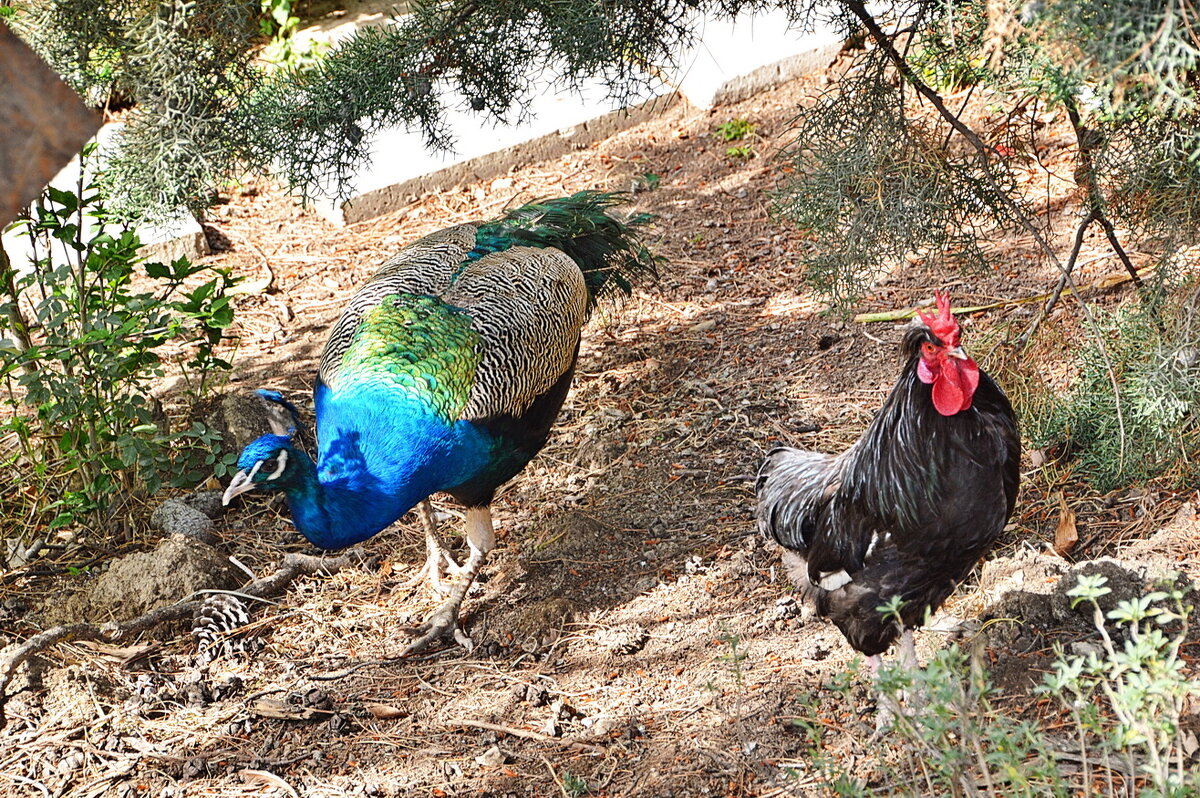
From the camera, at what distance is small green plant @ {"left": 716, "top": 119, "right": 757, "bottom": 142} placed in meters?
7.59

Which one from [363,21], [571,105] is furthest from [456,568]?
[363,21]

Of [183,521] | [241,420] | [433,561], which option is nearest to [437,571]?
[433,561]

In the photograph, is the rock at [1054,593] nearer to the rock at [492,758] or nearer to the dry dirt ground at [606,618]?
the dry dirt ground at [606,618]

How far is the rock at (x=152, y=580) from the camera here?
14.6ft

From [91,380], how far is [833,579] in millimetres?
3352

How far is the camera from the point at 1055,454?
14.7 feet

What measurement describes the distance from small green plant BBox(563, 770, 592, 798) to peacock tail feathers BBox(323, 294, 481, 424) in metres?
1.44

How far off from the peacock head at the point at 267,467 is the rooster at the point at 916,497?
189 centimetres

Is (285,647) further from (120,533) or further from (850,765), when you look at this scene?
(850,765)

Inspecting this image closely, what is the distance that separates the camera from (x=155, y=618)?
14.2 feet

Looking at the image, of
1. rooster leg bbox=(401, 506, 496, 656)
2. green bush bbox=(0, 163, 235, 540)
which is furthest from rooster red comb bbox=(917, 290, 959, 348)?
green bush bbox=(0, 163, 235, 540)

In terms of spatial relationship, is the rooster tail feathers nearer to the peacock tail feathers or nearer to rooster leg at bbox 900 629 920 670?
the peacock tail feathers

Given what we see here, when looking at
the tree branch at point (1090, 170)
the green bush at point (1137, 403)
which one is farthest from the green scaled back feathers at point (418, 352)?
the tree branch at point (1090, 170)

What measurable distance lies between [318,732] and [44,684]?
3.71ft
